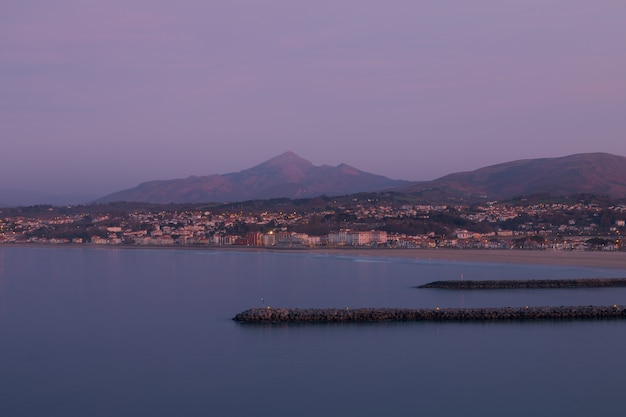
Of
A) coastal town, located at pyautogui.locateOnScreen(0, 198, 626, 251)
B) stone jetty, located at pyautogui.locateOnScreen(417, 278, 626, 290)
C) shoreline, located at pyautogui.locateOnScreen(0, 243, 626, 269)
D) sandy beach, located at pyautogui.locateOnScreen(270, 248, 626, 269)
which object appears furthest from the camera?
coastal town, located at pyautogui.locateOnScreen(0, 198, 626, 251)

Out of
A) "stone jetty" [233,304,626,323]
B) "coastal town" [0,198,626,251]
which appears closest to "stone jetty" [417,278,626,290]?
"stone jetty" [233,304,626,323]

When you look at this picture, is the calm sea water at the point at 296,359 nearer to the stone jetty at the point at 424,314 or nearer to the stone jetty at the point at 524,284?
the stone jetty at the point at 424,314

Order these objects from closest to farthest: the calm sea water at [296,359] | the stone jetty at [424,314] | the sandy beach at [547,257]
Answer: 1. the calm sea water at [296,359]
2. the stone jetty at [424,314]
3. the sandy beach at [547,257]

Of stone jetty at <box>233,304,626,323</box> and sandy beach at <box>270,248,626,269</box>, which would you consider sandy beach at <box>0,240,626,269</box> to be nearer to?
sandy beach at <box>270,248,626,269</box>

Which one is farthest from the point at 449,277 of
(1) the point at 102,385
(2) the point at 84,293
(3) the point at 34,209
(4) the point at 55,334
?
(3) the point at 34,209

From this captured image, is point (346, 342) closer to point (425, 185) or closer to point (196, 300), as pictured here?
point (196, 300)

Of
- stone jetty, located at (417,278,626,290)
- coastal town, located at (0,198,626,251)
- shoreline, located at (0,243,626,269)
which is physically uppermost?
coastal town, located at (0,198,626,251)

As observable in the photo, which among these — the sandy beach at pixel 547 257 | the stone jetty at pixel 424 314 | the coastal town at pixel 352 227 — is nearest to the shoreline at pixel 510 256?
the sandy beach at pixel 547 257
